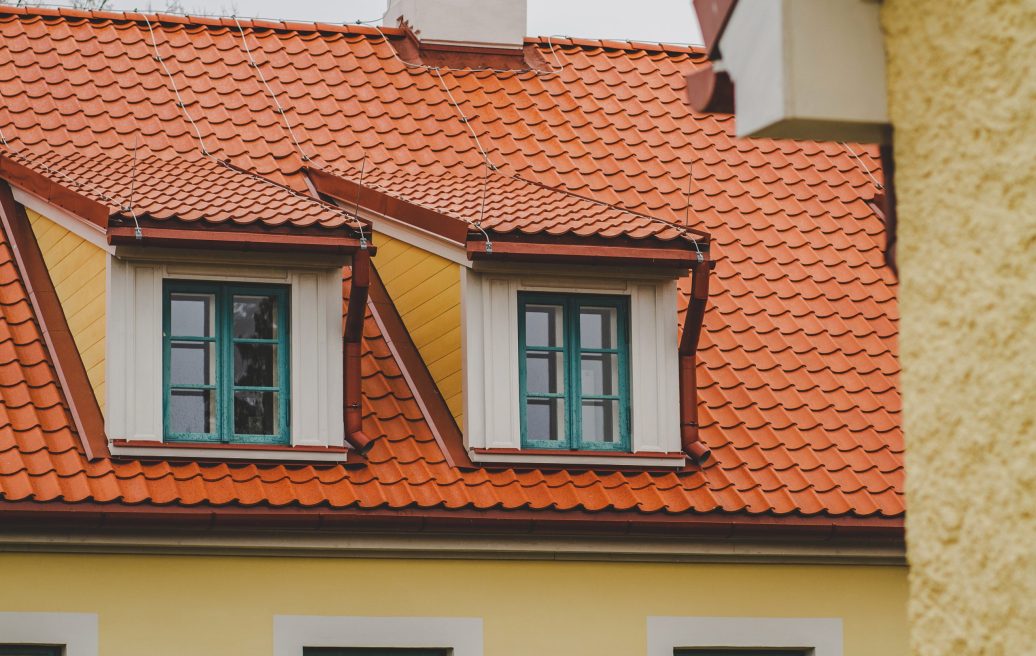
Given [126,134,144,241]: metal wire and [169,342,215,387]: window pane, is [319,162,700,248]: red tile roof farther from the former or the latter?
[169,342,215,387]: window pane

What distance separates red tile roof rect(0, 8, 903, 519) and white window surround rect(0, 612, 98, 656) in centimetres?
74

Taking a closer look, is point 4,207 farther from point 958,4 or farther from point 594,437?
point 958,4

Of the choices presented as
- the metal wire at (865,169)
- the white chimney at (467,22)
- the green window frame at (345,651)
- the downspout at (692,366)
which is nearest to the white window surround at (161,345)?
the green window frame at (345,651)

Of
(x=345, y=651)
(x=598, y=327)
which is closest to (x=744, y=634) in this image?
(x=598, y=327)

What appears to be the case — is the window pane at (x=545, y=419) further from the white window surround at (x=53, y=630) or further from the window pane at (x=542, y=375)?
the white window surround at (x=53, y=630)

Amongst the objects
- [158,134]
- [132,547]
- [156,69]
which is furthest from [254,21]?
[132,547]

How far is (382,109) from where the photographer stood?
593 inches

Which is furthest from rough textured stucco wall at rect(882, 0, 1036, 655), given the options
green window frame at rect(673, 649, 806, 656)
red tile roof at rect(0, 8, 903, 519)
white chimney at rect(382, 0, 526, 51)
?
white chimney at rect(382, 0, 526, 51)

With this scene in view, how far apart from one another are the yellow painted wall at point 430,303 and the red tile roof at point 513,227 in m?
0.27

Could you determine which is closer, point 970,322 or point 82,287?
point 970,322

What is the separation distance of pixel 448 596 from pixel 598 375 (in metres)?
1.83

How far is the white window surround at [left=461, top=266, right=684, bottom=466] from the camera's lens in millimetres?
11922

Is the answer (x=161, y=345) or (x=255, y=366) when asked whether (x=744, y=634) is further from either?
(x=161, y=345)

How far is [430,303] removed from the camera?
41.3 feet
